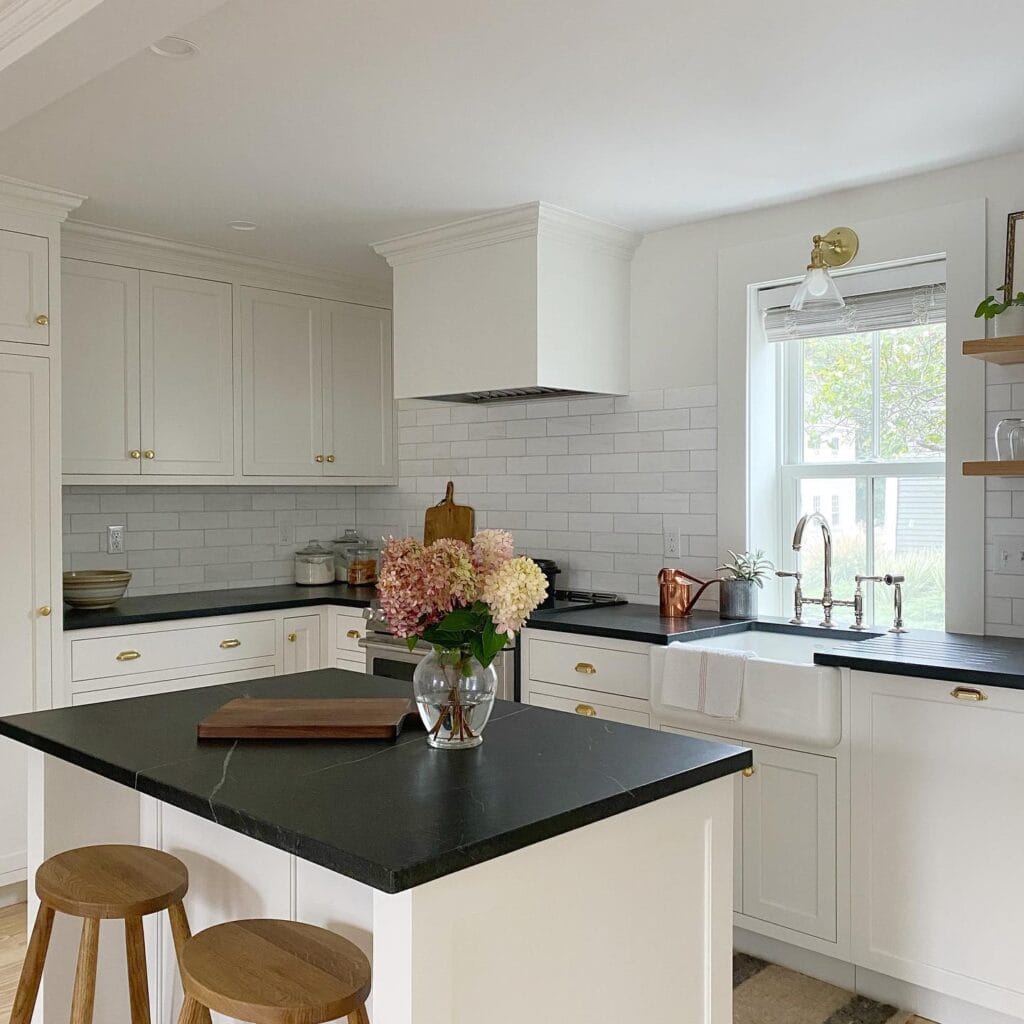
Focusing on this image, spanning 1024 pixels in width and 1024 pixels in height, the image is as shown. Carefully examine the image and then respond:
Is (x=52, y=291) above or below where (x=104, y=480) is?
above

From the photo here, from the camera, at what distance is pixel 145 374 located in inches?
167

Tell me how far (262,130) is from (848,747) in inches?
95.2

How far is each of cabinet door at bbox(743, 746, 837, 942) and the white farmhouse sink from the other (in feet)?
0.22

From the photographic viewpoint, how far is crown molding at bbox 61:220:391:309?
13.3 feet

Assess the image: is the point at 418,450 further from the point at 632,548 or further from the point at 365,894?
the point at 365,894

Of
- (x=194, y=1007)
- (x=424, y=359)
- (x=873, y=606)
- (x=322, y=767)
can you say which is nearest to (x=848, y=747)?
(x=873, y=606)

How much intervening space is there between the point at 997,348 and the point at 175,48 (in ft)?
7.57

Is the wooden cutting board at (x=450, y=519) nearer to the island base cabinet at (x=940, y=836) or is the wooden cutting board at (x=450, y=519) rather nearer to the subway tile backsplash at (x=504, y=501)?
the subway tile backsplash at (x=504, y=501)

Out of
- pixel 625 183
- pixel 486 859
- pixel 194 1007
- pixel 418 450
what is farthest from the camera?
pixel 418 450

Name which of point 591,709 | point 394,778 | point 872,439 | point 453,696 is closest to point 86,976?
point 394,778

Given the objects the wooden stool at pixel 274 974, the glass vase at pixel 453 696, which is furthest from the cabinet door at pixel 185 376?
the wooden stool at pixel 274 974

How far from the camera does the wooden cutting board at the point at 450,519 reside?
4641 millimetres

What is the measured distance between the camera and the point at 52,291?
144 inches

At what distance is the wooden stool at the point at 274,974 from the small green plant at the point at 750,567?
233 cm
